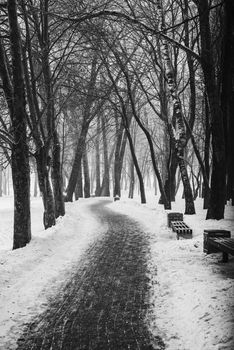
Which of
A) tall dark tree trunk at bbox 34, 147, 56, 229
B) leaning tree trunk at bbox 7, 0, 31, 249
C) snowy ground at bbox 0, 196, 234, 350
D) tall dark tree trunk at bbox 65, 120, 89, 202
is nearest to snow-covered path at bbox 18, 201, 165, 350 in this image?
snowy ground at bbox 0, 196, 234, 350

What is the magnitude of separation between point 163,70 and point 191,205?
6.56 m

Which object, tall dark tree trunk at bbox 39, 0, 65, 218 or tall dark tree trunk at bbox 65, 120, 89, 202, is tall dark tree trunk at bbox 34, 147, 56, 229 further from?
tall dark tree trunk at bbox 65, 120, 89, 202

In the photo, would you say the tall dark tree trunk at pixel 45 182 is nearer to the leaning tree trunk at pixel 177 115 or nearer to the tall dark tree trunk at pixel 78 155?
the leaning tree trunk at pixel 177 115

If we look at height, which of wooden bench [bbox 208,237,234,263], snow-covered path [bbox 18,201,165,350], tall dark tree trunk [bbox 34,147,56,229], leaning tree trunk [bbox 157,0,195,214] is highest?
leaning tree trunk [bbox 157,0,195,214]

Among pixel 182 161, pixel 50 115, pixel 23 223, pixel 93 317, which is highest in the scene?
pixel 50 115

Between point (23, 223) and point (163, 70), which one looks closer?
point (23, 223)

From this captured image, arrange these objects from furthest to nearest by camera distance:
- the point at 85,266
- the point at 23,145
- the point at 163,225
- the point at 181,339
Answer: the point at 163,225, the point at 23,145, the point at 85,266, the point at 181,339

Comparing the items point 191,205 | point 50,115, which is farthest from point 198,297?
point 50,115

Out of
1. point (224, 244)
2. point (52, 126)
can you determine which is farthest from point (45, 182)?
A: point (224, 244)

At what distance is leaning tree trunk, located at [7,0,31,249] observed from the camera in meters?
9.85

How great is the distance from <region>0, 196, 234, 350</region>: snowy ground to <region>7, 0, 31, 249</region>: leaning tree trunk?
558mm

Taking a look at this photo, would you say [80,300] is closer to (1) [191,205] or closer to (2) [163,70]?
(1) [191,205]

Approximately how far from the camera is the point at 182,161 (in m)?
15.3

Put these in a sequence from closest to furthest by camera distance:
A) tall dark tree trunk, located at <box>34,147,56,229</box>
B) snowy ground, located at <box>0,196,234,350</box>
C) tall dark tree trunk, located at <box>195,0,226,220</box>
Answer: snowy ground, located at <box>0,196,234,350</box> < tall dark tree trunk, located at <box>195,0,226,220</box> < tall dark tree trunk, located at <box>34,147,56,229</box>
